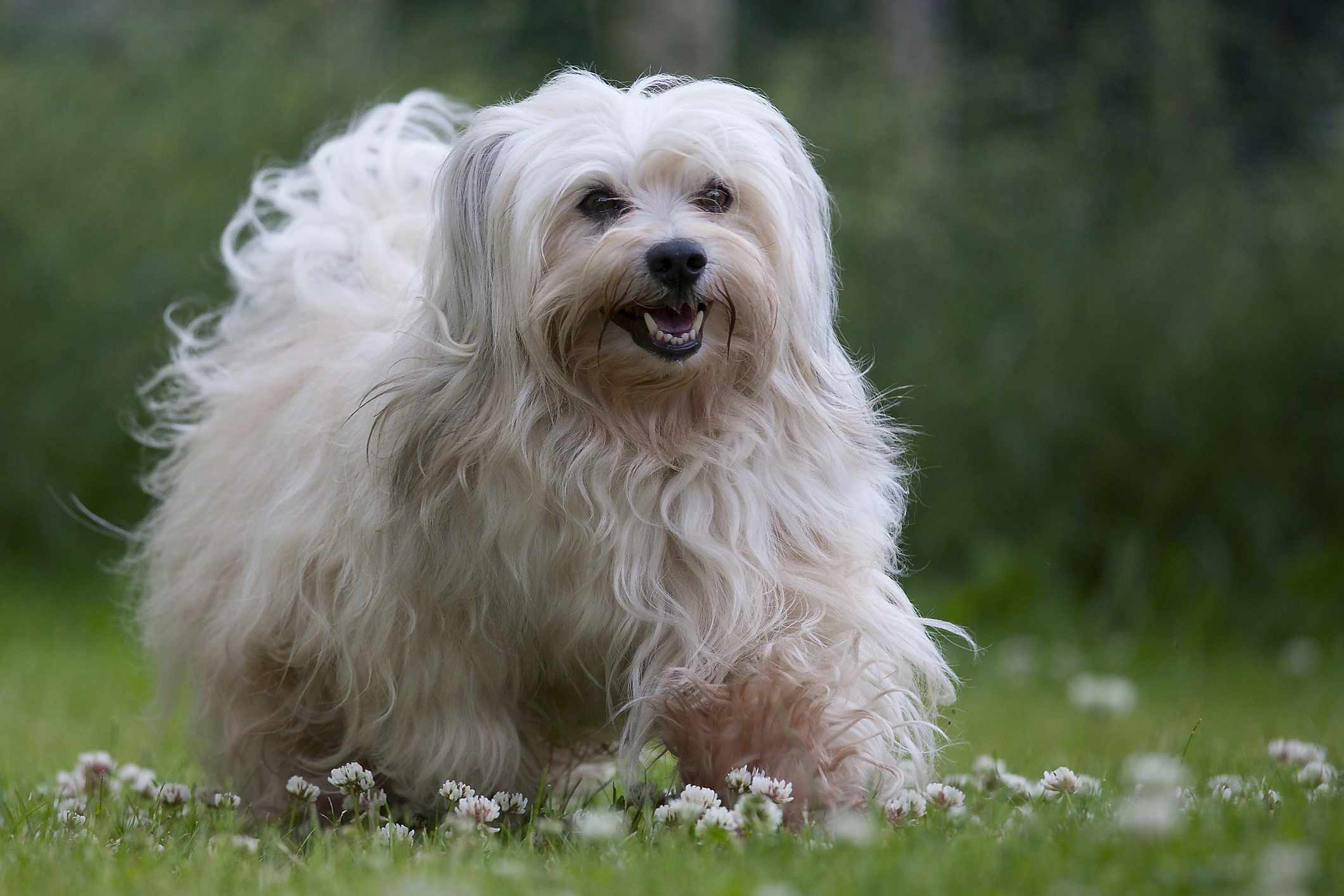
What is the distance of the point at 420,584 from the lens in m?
3.41

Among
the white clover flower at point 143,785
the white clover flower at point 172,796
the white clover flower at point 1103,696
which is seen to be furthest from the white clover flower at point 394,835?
the white clover flower at point 1103,696

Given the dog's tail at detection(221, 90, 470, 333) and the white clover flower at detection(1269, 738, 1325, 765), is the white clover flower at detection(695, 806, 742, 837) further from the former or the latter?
the dog's tail at detection(221, 90, 470, 333)

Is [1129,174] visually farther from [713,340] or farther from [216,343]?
[713,340]

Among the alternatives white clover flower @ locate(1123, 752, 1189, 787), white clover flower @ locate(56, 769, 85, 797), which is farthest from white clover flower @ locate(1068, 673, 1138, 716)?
white clover flower @ locate(56, 769, 85, 797)

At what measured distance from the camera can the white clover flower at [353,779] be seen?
3.44 meters

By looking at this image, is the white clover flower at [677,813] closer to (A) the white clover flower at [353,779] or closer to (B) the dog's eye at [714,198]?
(A) the white clover flower at [353,779]

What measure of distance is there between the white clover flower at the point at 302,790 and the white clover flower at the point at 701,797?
0.86 meters

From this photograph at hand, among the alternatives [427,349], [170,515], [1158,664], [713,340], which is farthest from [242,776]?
[1158,664]

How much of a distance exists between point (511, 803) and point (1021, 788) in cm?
101

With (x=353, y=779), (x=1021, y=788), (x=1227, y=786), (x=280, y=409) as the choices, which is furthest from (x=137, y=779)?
(x=1227, y=786)

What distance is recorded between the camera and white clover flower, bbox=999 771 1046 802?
3332mm

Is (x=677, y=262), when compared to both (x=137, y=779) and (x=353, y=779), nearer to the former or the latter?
(x=353, y=779)

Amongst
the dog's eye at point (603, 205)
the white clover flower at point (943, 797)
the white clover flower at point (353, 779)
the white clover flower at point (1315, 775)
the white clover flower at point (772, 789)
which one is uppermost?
the dog's eye at point (603, 205)

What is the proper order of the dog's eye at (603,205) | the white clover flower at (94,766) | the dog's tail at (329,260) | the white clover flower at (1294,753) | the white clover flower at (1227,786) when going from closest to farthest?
the white clover flower at (1227,786)
the dog's eye at (603,205)
the white clover flower at (1294,753)
the white clover flower at (94,766)
the dog's tail at (329,260)
